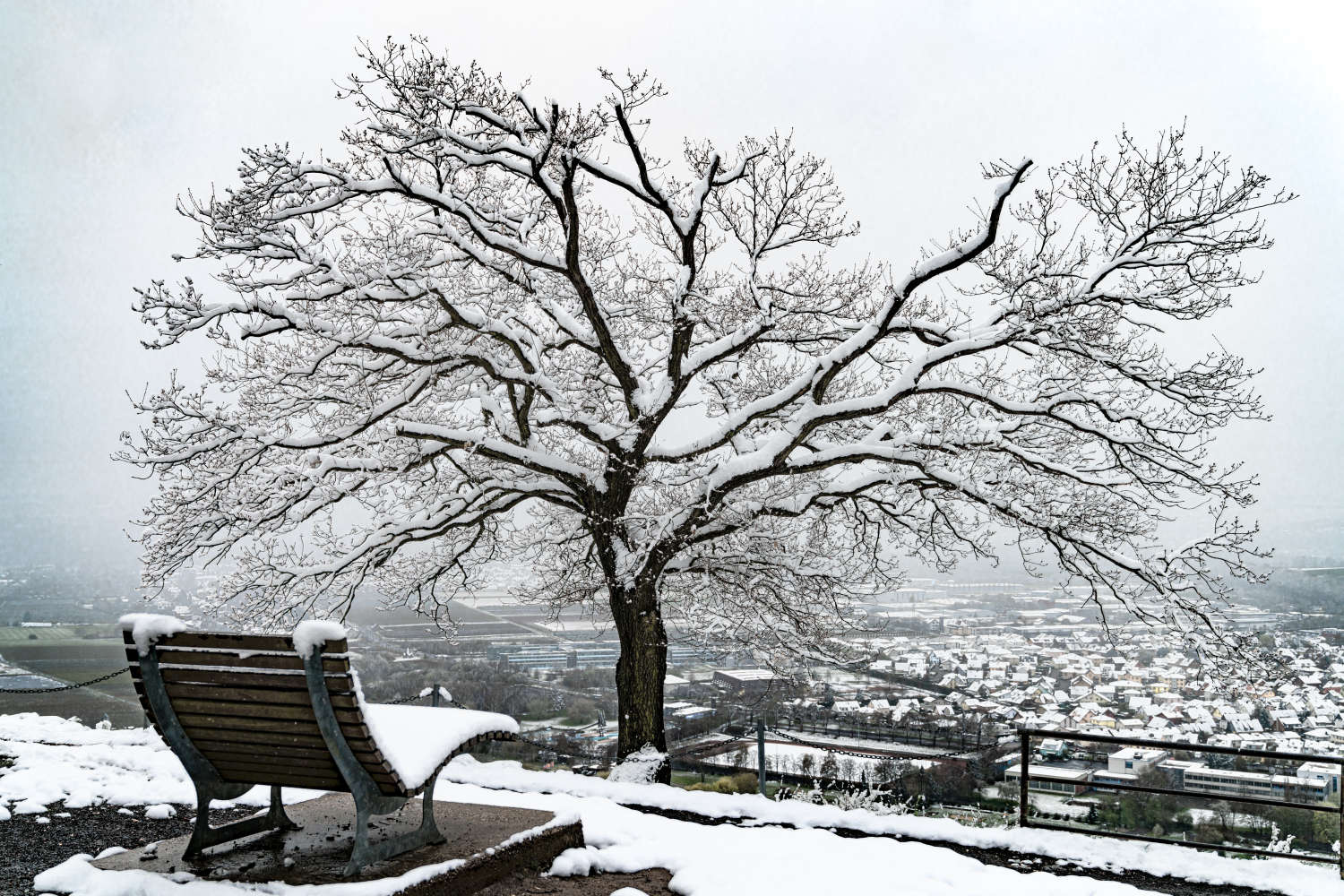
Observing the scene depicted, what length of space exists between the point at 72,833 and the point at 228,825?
200 cm

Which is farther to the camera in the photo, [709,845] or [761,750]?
[761,750]

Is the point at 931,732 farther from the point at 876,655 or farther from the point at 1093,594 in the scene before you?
the point at 876,655

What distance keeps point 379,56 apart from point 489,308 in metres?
3.07

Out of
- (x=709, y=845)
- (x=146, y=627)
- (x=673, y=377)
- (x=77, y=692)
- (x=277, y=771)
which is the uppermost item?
(x=673, y=377)

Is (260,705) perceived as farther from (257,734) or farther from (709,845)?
(709,845)

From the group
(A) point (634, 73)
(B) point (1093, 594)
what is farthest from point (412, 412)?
(B) point (1093, 594)

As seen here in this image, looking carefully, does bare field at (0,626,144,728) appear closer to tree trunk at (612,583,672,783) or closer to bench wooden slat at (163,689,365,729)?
tree trunk at (612,583,672,783)

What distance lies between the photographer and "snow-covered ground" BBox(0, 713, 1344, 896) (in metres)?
4.14

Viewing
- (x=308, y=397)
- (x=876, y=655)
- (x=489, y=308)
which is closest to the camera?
(x=308, y=397)

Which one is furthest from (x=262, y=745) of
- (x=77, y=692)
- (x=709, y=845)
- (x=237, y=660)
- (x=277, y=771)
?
(x=77, y=692)

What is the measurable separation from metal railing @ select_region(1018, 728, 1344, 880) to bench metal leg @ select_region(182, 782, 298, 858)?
4710 mm

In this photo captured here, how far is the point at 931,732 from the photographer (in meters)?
9.09

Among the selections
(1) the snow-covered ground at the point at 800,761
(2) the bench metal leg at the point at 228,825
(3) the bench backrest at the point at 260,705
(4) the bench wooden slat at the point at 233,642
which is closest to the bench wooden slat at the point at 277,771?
(3) the bench backrest at the point at 260,705

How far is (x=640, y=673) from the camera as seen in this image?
32.1ft
